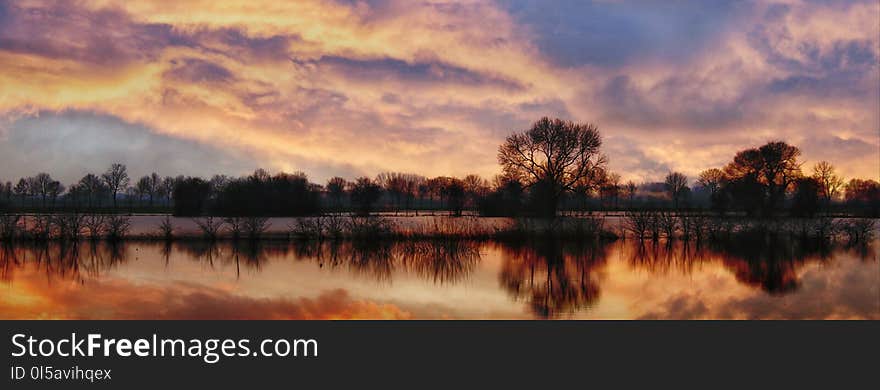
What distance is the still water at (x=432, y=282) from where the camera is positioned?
12820 millimetres

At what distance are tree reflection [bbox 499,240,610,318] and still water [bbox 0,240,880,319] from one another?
0.06 metres

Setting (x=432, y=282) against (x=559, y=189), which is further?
(x=559, y=189)

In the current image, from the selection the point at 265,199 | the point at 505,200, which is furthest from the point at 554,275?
the point at 265,199

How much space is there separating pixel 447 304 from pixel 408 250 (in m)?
10.8

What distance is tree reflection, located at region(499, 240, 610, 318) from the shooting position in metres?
13.6

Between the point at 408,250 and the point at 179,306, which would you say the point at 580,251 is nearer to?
the point at 408,250

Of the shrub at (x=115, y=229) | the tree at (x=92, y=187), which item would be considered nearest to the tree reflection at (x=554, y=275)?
the shrub at (x=115, y=229)

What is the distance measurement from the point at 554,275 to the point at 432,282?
407 centimetres

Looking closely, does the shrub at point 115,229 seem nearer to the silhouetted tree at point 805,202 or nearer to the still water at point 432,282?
the still water at point 432,282

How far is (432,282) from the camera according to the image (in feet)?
54.4

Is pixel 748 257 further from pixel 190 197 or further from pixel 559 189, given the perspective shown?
pixel 190 197

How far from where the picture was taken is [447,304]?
1356 cm
